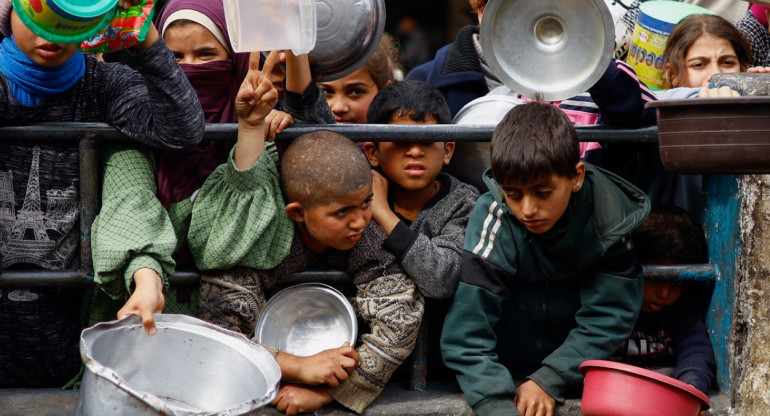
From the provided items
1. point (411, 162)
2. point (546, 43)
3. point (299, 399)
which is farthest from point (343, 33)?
point (299, 399)

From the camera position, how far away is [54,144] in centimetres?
285

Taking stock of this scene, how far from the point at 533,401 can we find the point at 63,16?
72.6 inches

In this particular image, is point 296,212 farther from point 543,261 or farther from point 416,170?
point 543,261

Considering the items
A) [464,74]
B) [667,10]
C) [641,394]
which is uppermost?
[667,10]

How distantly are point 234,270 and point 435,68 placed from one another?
170 cm

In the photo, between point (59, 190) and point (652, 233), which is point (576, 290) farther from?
point (59, 190)

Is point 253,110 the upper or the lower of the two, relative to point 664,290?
upper

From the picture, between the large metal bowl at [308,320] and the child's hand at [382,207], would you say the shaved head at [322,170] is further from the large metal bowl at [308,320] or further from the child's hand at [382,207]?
the large metal bowl at [308,320]

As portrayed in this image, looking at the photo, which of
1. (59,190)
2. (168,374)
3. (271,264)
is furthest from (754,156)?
(59,190)

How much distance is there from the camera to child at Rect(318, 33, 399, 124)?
12.5ft

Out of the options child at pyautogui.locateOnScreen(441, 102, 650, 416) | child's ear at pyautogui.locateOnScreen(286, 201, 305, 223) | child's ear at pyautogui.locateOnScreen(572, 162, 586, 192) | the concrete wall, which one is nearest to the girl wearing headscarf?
child's ear at pyautogui.locateOnScreen(286, 201, 305, 223)

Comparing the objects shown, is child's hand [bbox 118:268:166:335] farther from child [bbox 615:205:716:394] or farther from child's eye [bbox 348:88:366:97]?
child [bbox 615:205:716:394]

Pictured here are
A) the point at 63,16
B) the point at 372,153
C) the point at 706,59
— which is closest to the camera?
the point at 63,16

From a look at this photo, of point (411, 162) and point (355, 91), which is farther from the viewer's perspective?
point (355, 91)
